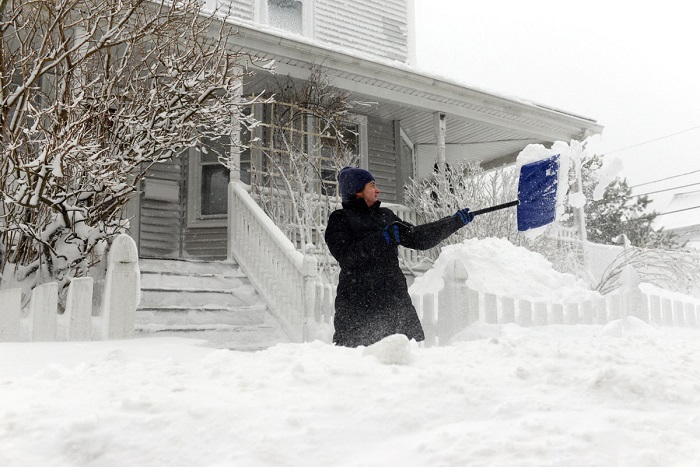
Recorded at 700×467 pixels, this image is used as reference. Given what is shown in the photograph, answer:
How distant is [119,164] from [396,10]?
41.8ft

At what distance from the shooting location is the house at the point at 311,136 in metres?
7.62

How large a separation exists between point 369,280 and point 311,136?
699 centimetres

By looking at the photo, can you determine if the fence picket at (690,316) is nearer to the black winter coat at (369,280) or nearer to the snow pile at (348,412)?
the black winter coat at (369,280)

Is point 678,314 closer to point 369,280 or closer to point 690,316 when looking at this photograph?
point 690,316

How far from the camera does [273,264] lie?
6555 millimetres

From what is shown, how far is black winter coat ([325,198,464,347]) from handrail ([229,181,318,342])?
1.90 metres

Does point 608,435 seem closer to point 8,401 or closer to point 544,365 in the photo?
point 544,365

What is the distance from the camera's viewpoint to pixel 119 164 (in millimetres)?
4871

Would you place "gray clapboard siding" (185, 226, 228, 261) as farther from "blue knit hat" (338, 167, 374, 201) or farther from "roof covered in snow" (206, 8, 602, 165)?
"blue knit hat" (338, 167, 374, 201)

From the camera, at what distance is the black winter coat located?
3652mm

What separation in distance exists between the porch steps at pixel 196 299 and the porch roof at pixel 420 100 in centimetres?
326

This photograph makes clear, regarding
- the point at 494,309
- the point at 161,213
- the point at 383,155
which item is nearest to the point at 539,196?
the point at 494,309

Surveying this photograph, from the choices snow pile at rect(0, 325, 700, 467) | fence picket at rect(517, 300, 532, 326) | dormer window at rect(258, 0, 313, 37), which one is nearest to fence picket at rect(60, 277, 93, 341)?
snow pile at rect(0, 325, 700, 467)

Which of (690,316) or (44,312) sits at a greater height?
(44,312)
